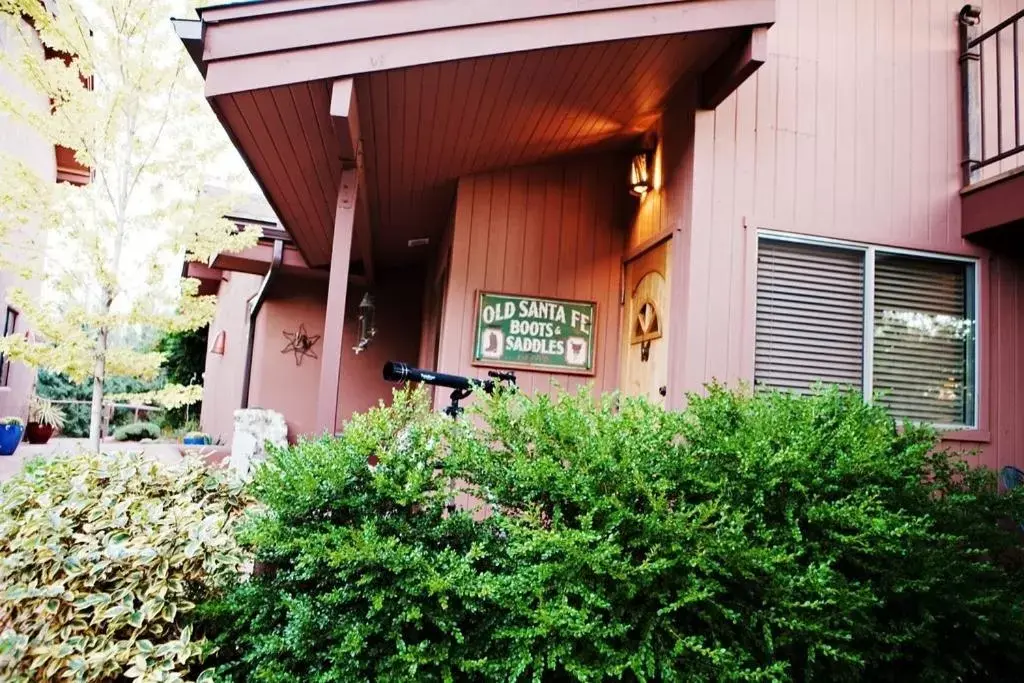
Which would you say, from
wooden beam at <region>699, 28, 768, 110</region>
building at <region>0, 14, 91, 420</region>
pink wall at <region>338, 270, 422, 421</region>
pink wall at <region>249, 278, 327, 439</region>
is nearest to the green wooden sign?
wooden beam at <region>699, 28, 768, 110</region>

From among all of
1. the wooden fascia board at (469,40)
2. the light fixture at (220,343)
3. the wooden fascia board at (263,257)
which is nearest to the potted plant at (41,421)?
the light fixture at (220,343)

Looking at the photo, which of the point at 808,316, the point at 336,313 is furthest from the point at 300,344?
the point at 808,316

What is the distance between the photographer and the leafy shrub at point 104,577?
195 centimetres

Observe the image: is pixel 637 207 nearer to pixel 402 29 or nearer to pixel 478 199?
pixel 478 199

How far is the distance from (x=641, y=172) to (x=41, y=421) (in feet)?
29.5

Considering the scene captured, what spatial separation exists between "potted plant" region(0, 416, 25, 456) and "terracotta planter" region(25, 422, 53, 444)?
1628mm

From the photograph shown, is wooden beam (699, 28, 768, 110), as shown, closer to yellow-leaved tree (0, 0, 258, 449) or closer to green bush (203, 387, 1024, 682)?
green bush (203, 387, 1024, 682)

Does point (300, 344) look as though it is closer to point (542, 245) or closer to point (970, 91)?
point (542, 245)

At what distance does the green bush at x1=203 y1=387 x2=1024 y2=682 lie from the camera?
1853mm

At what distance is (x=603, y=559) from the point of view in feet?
6.13

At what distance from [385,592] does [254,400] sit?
6.48 m

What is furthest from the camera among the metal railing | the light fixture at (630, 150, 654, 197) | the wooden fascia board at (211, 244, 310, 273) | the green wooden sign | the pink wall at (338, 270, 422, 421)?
the pink wall at (338, 270, 422, 421)

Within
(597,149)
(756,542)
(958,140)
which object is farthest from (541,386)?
(958,140)

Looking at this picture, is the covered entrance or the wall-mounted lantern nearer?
the covered entrance
